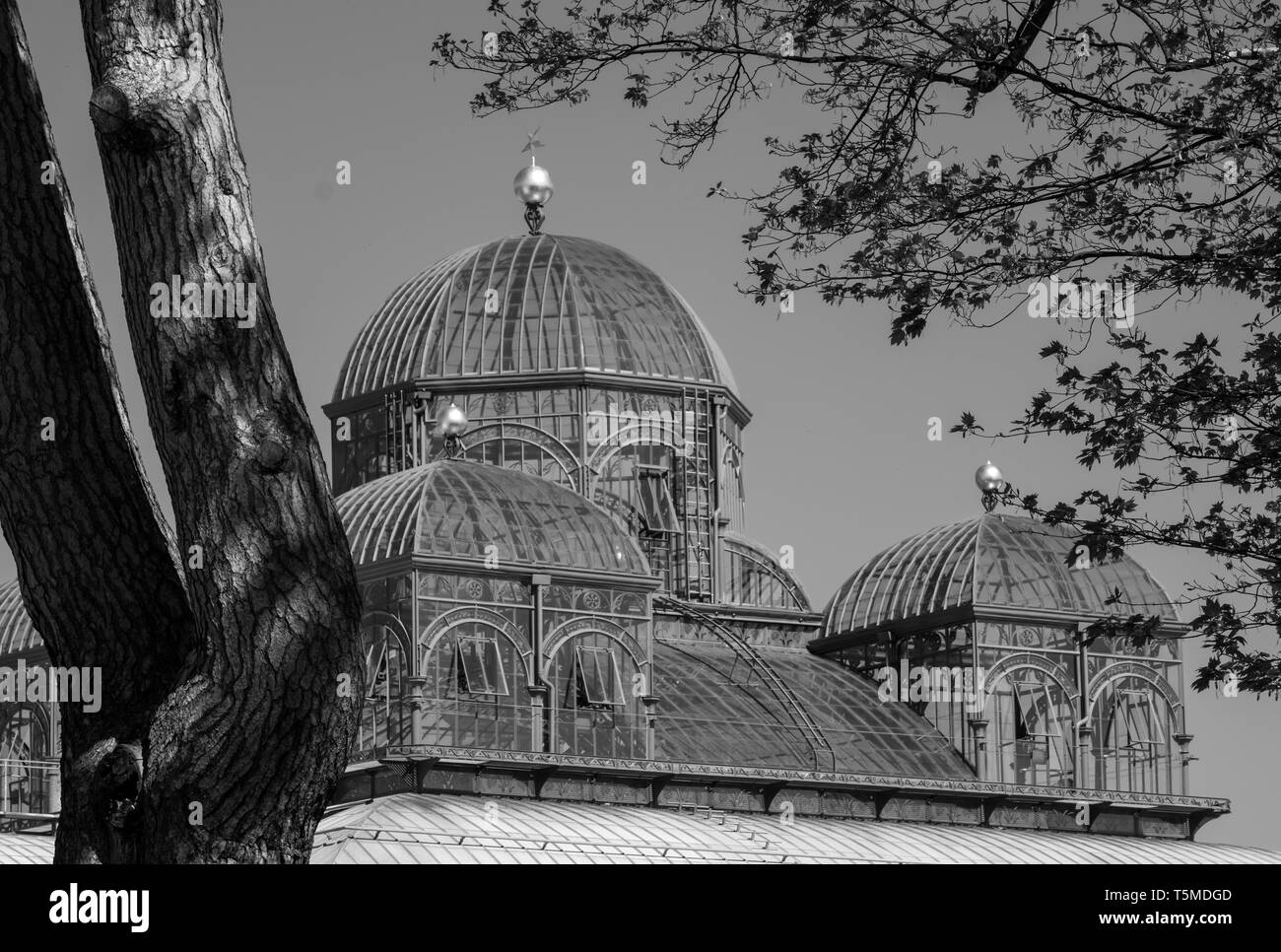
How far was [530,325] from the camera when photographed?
63.8 meters

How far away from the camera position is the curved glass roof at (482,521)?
1998 inches

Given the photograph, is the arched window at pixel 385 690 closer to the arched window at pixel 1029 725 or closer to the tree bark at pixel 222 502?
the arched window at pixel 1029 725

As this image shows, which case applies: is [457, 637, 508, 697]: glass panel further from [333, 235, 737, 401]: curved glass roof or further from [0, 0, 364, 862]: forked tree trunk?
[0, 0, 364, 862]: forked tree trunk

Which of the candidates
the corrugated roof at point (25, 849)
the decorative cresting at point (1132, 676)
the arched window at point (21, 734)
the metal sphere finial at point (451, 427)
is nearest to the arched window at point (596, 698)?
the metal sphere finial at point (451, 427)

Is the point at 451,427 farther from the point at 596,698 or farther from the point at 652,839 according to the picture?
the point at 652,839

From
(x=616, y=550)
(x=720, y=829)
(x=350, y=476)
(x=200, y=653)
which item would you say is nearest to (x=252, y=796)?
(x=200, y=653)

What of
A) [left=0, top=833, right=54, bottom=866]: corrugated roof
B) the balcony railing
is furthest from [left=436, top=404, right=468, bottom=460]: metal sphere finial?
[left=0, top=833, right=54, bottom=866]: corrugated roof

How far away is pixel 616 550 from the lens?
2087 inches

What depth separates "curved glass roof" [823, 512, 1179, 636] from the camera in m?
58.4

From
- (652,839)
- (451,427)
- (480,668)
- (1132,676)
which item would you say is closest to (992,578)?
(1132,676)

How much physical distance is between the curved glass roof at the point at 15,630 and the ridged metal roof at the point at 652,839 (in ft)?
50.3

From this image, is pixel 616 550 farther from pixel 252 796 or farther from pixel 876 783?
pixel 252 796

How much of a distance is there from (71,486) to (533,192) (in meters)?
52.4
